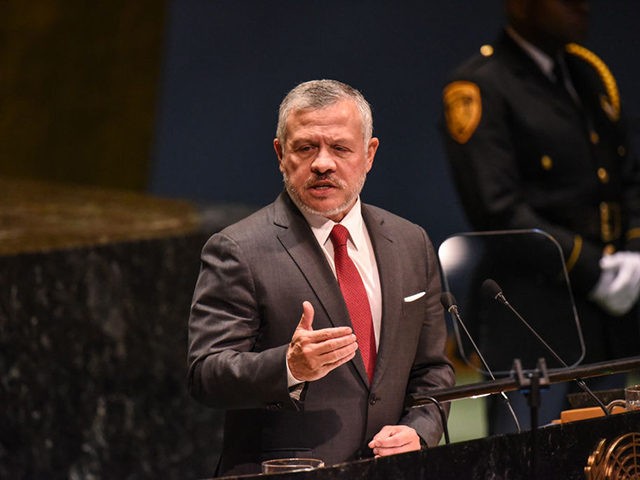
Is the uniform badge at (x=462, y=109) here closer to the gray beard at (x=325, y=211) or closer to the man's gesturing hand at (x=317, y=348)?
the gray beard at (x=325, y=211)

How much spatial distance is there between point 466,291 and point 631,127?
157 centimetres

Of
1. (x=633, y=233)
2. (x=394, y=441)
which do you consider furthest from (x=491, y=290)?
(x=633, y=233)

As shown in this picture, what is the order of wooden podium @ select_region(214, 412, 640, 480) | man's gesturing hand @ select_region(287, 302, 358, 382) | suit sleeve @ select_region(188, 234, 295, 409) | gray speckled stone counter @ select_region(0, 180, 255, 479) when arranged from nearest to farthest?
1. wooden podium @ select_region(214, 412, 640, 480)
2. man's gesturing hand @ select_region(287, 302, 358, 382)
3. suit sleeve @ select_region(188, 234, 295, 409)
4. gray speckled stone counter @ select_region(0, 180, 255, 479)

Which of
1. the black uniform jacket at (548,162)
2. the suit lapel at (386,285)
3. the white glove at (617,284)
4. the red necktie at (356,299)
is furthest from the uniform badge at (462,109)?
the red necktie at (356,299)

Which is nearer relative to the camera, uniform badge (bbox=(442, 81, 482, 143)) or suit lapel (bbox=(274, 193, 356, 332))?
suit lapel (bbox=(274, 193, 356, 332))

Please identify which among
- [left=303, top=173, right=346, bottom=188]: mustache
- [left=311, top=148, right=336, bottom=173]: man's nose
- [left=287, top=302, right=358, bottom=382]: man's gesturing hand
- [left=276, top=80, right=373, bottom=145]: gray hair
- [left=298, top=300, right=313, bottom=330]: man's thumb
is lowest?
[left=287, top=302, right=358, bottom=382]: man's gesturing hand

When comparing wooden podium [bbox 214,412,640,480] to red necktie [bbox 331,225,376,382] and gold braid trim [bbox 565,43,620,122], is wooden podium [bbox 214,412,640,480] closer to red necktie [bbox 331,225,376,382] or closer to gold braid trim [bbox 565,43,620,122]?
red necktie [bbox 331,225,376,382]

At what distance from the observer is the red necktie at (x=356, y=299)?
2.18 metres

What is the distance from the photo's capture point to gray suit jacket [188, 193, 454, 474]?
6.89ft

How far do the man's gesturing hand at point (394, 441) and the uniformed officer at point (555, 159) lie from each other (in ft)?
3.48

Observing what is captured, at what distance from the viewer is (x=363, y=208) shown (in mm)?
2305

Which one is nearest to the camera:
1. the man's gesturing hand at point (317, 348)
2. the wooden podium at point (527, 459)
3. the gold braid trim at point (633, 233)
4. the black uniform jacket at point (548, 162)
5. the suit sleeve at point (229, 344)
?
the wooden podium at point (527, 459)

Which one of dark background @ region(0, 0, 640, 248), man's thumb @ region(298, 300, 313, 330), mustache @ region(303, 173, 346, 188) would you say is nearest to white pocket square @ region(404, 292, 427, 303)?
mustache @ region(303, 173, 346, 188)

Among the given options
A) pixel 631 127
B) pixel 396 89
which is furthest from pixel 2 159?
pixel 631 127
